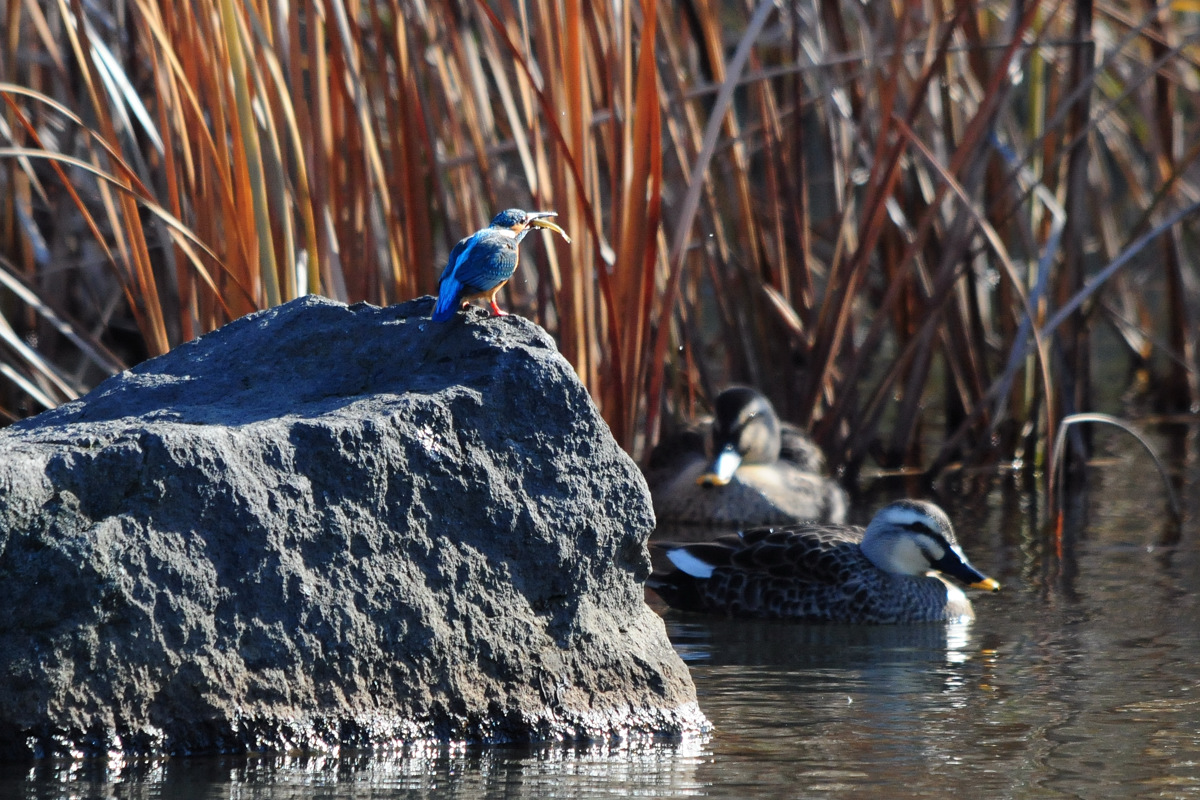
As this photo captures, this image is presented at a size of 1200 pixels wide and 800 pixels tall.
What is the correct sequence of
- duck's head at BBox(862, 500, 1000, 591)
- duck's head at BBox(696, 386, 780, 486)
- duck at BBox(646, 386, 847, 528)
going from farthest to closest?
duck at BBox(646, 386, 847, 528), duck's head at BBox(696, 386, 780, 486), duck's head at BBox(862, 500, 1000, 591)

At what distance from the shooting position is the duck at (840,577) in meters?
5.75

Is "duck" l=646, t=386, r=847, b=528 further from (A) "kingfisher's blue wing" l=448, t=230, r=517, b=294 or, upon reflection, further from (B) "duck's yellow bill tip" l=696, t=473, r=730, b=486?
(A) "kingfisher's blue wing" l=448, t=230, r=517, b=294

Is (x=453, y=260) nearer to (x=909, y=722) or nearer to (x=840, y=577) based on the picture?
(x=909, y=722)

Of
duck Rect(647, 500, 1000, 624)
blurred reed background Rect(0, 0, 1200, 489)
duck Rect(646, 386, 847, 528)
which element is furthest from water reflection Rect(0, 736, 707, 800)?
duck Rect(646, 386, 847, 528)

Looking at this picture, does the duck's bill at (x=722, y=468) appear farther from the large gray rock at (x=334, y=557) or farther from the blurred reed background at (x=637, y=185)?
the large gray rock at (x=334, y=557)

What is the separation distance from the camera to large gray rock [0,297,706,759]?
130 inches

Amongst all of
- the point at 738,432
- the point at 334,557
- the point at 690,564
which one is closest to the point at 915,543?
the point at 690,564

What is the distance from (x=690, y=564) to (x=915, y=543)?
2.65ft

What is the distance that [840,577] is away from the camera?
587cm

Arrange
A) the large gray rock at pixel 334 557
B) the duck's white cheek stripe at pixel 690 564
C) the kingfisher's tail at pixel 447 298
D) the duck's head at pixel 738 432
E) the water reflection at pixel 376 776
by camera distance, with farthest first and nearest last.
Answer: the duck's head at pixel 738 432, the duck's white cheek stripe at pixel 690 564, the kingfisher's tail at pixel 447 298, the large gray rock at pixel 334 557, the water reflection at pixel 376 776

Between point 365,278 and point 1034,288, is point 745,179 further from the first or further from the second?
point 365,278

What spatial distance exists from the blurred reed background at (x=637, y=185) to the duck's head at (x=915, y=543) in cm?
99

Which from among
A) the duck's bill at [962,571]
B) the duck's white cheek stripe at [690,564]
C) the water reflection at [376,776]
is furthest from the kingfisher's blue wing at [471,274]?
the duck's bill at [962,571]

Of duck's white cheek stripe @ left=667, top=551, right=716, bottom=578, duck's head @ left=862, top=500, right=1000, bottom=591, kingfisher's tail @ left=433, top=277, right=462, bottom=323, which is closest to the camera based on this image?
kingfisher's tail @ left=433, top=277, right=462, bottom=323
